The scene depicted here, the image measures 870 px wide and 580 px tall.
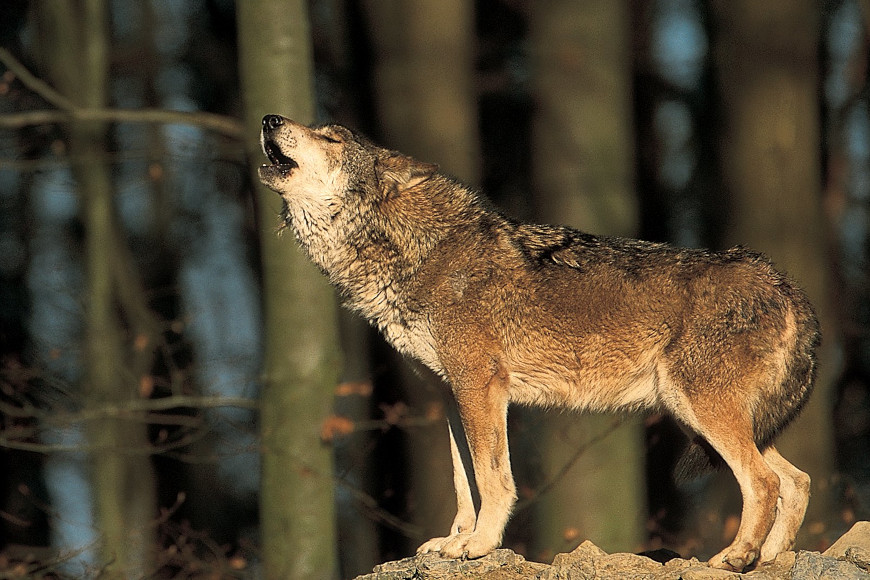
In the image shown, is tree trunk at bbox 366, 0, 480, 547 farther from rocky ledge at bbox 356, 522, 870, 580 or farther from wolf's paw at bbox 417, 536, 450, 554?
rocky ledge at bbox 356, 522, 870, 580

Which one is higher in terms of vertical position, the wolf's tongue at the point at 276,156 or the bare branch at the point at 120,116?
the bare branch at the point at 120,116

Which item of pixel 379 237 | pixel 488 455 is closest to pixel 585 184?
pixel 379 237

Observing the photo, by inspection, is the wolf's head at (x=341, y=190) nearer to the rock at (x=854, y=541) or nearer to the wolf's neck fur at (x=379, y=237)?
the wolf's neck fur at (x=379, y=237)

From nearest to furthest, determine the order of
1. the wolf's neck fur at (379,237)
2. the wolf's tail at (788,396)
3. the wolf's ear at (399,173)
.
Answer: the wolf's tail at (788,396)
the wolf's neck fur at (379,237)
the wolf's ear at (399,173)

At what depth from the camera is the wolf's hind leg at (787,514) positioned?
6.45 meters

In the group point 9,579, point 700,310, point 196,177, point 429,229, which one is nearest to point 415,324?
point 429,229

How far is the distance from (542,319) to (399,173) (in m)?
1.37

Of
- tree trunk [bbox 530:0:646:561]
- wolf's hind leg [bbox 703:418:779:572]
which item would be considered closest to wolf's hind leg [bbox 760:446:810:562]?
wolf's hind leg [bbox 703:418:779:572]

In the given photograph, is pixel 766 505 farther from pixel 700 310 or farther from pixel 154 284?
pixel 154 284

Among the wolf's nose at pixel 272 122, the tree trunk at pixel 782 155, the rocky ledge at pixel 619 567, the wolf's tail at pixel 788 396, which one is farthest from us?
the tree trunk at pixel 782 155

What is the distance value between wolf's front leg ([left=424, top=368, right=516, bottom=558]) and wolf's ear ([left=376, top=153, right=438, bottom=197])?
141 cm

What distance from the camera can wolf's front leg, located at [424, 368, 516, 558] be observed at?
650cm

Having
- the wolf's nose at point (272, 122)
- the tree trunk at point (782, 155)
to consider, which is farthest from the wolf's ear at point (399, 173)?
the tree trunk at point (782, 155)

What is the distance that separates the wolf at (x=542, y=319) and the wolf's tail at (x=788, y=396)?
0.04 ft
